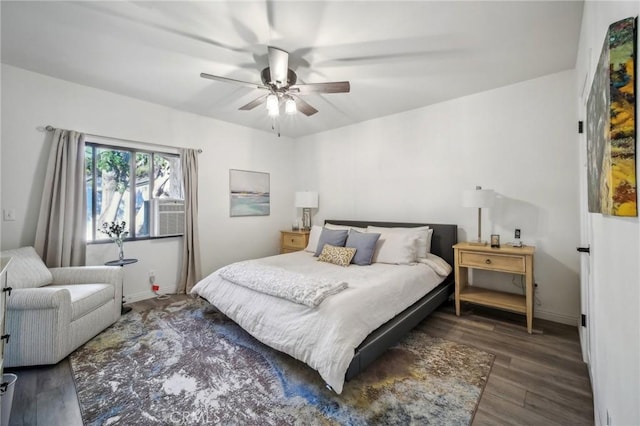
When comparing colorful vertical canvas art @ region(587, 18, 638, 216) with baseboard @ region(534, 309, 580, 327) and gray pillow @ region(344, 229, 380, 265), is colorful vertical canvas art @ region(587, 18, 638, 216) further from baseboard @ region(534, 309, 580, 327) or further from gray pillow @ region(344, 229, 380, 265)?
baseboard @ region(534, 309, 580, 327)

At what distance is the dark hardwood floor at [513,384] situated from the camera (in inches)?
61.9

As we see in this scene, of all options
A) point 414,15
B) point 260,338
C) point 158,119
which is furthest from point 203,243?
point 414,15

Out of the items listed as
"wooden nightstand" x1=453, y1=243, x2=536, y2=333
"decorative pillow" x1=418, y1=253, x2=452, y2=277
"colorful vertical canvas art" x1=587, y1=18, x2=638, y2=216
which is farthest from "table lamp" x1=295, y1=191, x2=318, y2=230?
"colorful vertical canvas art" x1=587, y1=18, x2=638, y2=216

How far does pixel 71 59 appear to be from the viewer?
2510mm

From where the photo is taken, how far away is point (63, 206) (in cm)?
284

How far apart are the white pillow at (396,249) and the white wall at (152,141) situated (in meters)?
2.41

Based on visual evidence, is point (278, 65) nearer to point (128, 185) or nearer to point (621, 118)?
point (621, 118)

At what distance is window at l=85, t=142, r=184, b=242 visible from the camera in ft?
10.6

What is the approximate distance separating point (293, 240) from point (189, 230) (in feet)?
5.47

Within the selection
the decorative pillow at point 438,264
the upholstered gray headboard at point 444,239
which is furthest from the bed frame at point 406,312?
the decorative pillow at point 438,264

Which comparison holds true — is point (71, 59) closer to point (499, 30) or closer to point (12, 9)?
point (12, 9)

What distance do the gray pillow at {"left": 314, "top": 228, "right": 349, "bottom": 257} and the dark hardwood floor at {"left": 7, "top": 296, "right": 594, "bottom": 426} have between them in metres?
1.40

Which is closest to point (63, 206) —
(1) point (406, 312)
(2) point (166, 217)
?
(2) point (166, 217)

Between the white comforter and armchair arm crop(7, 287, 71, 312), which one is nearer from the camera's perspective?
the white comforter
